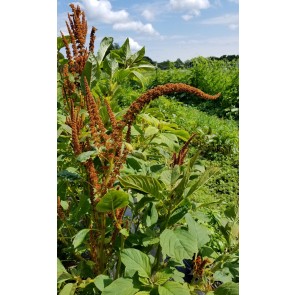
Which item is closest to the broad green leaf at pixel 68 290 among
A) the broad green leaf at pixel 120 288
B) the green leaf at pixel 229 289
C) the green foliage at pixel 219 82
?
the broad green leaf at pixel 120 288

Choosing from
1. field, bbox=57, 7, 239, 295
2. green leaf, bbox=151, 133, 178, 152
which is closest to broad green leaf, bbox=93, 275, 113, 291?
field, bbox=57, 7, 239, 295

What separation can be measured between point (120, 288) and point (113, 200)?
19 centimetres

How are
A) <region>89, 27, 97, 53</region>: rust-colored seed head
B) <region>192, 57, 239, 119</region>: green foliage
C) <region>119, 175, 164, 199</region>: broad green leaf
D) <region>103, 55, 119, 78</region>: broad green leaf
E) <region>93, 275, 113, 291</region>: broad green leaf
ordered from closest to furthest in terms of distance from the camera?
<region>119, 175, 164, 199</region>: broad green leaf → <region>93, 275, 113, 291</region>: broad green leaf → <region>89, 27, 97, 53</region>: rust-colored seed head → <region>103, 55, 119, 78</region>: broad green leaf → <region>192, 57, 239, 119</region>: green foliage

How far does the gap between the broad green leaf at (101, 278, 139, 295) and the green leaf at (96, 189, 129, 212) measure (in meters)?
0.16

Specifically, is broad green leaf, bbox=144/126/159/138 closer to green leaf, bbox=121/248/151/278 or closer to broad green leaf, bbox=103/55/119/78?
broad green leaf, bbox=103/55/119/78

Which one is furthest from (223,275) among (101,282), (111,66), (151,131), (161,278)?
(111,66)

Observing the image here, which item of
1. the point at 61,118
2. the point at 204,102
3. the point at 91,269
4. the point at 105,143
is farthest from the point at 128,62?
the point at 204,102

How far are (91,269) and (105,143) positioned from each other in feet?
Answer: 1.27

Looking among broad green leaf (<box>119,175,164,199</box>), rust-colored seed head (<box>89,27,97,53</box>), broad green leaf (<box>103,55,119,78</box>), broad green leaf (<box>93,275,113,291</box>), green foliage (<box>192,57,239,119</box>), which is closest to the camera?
broad green leaf (<box>119,175,164,199</box>)

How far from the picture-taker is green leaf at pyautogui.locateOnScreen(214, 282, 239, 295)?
0.89 meters

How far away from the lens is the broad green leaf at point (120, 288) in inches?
32.3

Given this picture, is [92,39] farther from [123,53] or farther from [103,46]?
[123,53]

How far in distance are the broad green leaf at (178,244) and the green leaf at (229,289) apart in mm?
169
